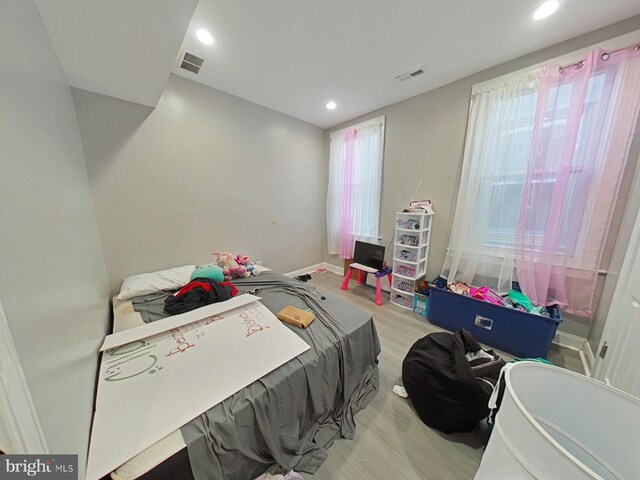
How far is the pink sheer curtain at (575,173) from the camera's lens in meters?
1.53

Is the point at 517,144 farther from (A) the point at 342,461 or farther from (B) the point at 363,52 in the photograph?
(A) the point at 342,461

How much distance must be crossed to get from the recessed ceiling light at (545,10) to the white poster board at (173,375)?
269cm

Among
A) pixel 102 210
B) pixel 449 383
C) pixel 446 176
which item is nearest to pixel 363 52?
pixel 446 176

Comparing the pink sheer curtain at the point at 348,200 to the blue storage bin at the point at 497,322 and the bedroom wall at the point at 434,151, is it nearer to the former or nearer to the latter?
the bedroom wall at the point at 434,151

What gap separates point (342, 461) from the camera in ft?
3.65

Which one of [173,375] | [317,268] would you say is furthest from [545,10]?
[317,268]

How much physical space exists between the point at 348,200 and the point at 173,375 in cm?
292

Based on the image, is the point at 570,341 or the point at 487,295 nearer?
the point at 570,341

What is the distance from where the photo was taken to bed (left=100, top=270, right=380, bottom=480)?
762 millimetres

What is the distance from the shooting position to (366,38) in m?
1.68

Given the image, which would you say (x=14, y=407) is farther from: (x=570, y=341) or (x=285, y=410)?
(x=570, y=341)

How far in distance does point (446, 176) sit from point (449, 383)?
2096 millimetres

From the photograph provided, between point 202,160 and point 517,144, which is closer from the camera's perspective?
point 517,144

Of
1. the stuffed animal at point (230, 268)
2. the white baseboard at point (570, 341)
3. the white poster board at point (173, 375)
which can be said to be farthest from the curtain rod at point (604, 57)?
the stuffed animal at point (230, 268)
